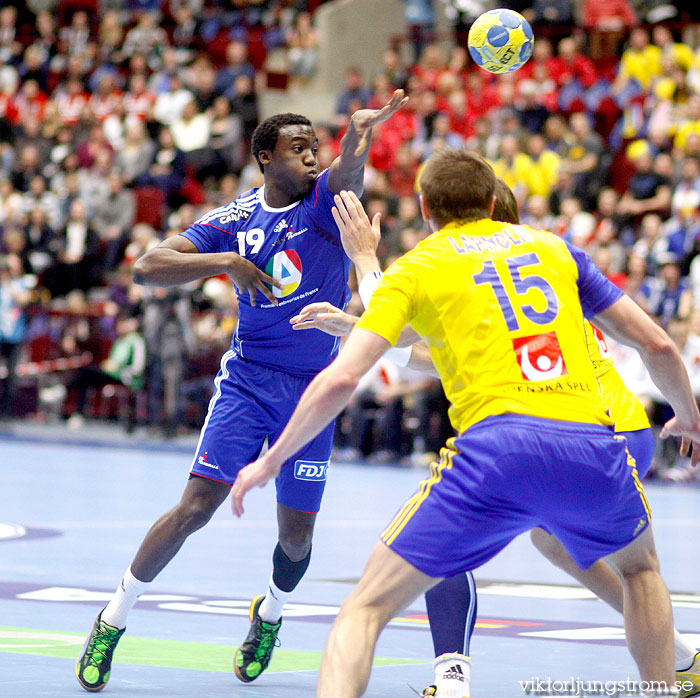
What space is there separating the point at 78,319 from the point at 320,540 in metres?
10.9

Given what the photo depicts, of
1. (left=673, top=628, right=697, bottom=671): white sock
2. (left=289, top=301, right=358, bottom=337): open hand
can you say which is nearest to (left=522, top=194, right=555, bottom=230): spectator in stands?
(left=673, top=628, right=697, bottom=671): white sock

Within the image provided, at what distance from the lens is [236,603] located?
7.34 meters

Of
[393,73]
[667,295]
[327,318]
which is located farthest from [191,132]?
[327,318]

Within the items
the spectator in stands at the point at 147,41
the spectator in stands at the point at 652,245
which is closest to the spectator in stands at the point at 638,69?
the spectator in stands at the point at 652,245

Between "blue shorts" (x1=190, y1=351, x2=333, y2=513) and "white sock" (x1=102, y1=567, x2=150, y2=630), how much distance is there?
52cm

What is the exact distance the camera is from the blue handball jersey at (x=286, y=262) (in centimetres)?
601

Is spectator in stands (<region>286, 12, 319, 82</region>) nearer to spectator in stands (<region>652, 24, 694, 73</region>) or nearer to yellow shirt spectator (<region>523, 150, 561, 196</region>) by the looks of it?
spectator in stands (<region>652, 24, 694, 73</region>)

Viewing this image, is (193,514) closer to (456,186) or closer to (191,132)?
(456,186)

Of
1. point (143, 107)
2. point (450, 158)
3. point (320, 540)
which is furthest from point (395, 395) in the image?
point (450, 158)

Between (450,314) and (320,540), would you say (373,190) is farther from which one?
(450,314)

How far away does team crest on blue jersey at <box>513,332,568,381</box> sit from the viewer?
4.02 m

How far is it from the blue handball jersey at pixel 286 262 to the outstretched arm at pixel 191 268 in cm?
13

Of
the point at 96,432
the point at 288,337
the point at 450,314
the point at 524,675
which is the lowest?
the point at 96,432

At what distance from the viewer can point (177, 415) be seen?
719 inches
